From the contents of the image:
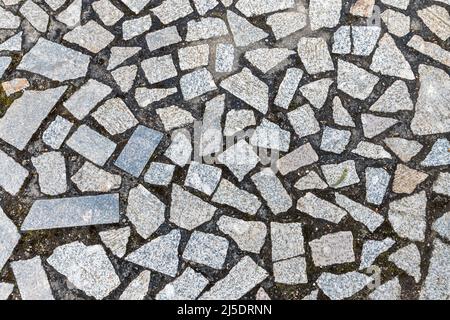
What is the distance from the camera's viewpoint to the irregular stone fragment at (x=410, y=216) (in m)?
3.53

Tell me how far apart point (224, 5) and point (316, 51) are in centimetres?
78

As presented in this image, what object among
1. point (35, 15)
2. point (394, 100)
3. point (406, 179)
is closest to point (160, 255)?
point (406, 179)

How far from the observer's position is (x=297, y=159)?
3715mm

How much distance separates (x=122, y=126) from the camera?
3820 mm

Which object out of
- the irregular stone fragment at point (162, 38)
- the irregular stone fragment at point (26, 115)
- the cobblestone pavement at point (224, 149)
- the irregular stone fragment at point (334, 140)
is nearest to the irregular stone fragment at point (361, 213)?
the cobblestone pavement at point (224, 149)

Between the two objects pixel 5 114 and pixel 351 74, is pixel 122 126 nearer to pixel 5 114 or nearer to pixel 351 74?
pixel 5 114

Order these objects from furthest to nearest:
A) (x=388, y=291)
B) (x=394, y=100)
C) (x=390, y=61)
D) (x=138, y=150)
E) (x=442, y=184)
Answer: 1. (x=390, y=61)
2. (x=394, y=100)
3. (x=138, y=150)
4. (x=442, y=184)
5. (x=388, y=291)

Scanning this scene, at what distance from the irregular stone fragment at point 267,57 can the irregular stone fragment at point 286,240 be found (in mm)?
1123

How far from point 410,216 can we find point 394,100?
2.69 ft

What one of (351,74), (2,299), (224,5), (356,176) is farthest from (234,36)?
(2,299)

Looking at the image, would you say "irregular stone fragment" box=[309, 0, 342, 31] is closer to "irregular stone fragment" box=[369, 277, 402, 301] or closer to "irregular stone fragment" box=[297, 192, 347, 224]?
"irregular stone fragment" box=[297, 192, 347, 224]

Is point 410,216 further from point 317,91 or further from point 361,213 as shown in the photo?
point 317,91

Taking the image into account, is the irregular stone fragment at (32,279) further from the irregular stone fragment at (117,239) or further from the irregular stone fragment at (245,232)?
the irregular stone fragment at (245,232)

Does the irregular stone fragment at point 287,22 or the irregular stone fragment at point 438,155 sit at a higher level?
the irregular stone fragment at point 287,22
